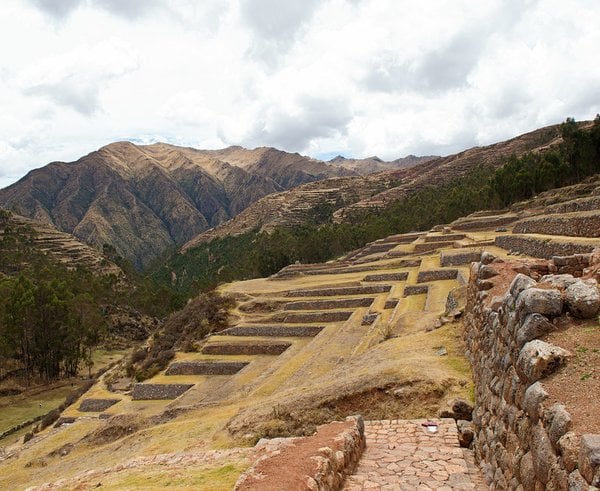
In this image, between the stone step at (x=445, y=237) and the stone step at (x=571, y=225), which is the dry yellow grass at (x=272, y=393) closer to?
the stone step at (x=571, y=225)

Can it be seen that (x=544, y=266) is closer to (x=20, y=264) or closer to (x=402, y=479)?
(x=402, y=479)

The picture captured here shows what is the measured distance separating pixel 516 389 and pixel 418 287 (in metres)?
21.4

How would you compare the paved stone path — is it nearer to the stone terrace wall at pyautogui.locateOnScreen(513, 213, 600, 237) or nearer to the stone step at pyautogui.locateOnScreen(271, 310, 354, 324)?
the stone terrace wall at pyautogui.locateOnScreen(513, 213, 600, 237)

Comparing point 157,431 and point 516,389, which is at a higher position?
point 516,389

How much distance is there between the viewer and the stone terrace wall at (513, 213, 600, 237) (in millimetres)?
19688

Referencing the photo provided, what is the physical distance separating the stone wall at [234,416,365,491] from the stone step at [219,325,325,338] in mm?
21021

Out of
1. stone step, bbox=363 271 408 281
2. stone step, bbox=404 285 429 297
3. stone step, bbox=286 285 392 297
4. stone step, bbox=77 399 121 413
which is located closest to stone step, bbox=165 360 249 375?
stone step, bbox=77 399 121 413

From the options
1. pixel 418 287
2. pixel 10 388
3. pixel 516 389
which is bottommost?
pixel 10 388

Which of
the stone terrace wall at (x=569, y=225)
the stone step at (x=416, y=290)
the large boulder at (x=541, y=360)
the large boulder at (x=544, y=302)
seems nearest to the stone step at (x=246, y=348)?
the stone step at (x=416, y=290)

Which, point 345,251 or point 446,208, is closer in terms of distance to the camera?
point 446,208

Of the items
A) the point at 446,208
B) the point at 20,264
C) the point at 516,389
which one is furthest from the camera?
the point at 20,264

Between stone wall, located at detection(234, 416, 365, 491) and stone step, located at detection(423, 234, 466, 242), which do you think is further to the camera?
stone step, located at detection(423, 234, 466, 242)

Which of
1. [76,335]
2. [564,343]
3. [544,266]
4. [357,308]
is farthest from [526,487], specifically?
[76,335]

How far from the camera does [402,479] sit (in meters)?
7.00
